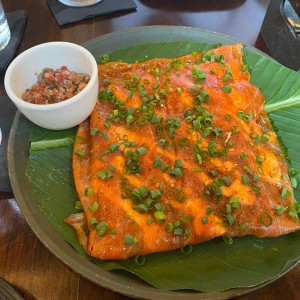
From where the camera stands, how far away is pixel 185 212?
5.29 feet

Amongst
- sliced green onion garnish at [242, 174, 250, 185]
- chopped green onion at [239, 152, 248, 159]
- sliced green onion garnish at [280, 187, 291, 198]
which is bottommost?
sliced green onion garnish at [280, 187, 291, 198]

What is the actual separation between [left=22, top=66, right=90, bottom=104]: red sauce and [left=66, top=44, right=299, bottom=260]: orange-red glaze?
17 cm

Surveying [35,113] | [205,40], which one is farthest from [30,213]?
[205,40]

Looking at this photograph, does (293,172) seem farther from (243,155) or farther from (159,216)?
(159,216)

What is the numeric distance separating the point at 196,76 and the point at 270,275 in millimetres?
1178

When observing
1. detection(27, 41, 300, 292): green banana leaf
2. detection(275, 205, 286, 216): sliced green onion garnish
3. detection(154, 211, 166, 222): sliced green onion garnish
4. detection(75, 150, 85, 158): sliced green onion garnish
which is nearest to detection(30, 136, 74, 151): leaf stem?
detection(27, 41, 300, 292): green banana leaf

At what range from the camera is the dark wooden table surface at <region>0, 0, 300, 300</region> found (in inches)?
65.2

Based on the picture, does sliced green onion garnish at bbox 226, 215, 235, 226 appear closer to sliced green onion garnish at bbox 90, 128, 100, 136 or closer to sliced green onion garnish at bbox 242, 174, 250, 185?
sliced green onion garnish at bbox 242, 174, 250, 185

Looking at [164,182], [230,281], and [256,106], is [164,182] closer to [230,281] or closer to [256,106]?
[230,281]

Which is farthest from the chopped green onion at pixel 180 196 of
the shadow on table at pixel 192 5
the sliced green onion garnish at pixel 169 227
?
the shadow on table at pixel 192 5

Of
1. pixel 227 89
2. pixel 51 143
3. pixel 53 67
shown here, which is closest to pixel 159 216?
pixel 51 143

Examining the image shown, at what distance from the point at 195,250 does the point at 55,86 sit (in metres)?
1.17

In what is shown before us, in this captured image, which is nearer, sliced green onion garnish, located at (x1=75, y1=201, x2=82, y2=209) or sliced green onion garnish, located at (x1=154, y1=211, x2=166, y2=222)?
sliced green onion garnish, located at (x1=154, y1=211, x2=166, y2=222)

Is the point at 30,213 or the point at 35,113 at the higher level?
the point at 35,113
